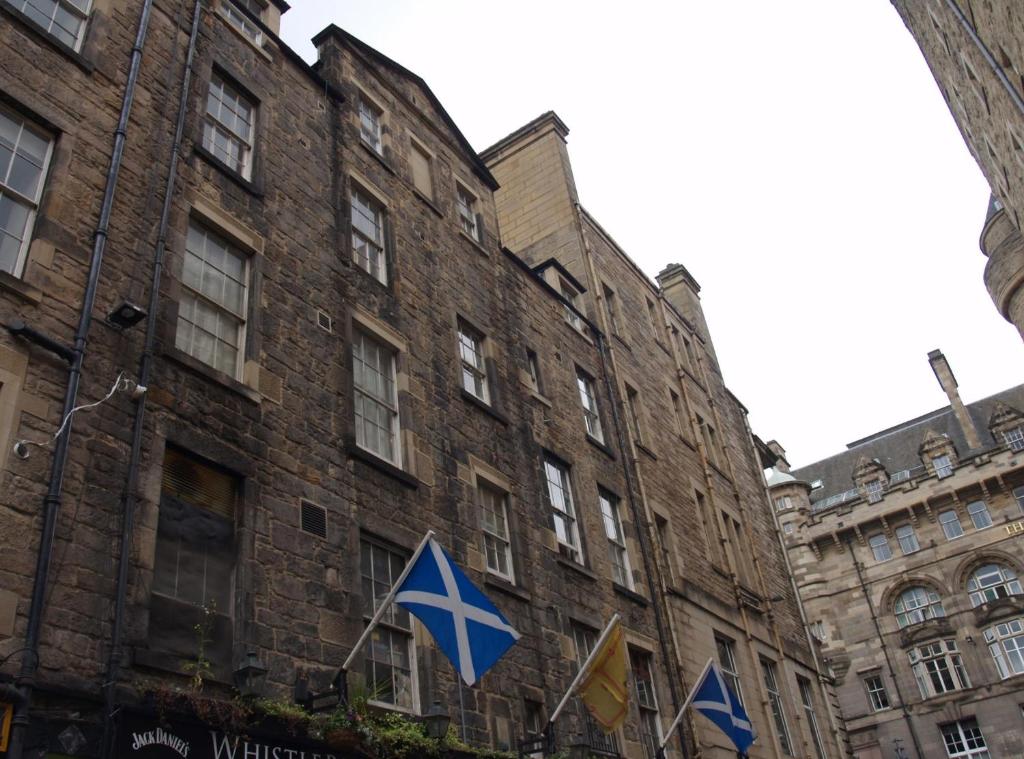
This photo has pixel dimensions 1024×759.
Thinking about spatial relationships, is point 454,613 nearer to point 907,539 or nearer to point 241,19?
point 241,19

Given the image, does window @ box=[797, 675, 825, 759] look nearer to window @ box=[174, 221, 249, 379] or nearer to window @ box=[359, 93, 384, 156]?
window @ box=[359, 93, 384, 156]

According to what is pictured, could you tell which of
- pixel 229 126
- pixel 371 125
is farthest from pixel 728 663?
pixel 229 126

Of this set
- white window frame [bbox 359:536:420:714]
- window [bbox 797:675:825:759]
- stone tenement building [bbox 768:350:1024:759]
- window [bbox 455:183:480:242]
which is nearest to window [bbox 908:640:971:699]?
stone tenement building [bbox 768:350:1024:759]

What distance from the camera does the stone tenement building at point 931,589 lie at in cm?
4556

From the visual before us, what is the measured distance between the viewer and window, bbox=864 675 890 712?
4866 cm

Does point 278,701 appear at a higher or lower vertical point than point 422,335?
lower

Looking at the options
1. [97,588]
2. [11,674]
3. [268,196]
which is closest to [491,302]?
[268,196]

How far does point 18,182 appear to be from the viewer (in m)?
9.10

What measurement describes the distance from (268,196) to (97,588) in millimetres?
6483

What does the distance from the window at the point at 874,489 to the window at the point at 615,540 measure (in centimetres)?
3986

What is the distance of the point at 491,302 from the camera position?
1770 cm

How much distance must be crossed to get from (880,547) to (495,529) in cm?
4475

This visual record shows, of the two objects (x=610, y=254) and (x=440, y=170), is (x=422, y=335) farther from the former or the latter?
(x=610, y=254)

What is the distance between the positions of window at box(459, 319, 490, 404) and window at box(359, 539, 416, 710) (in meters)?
4.60
